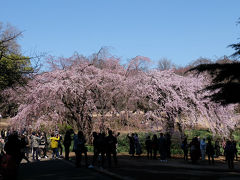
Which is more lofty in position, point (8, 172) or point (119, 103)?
point (119, 103)

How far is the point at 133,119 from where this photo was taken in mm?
28359

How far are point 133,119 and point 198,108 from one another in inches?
194

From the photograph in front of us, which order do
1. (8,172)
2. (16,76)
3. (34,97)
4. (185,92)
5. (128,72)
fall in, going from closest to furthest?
(8,172)
(16,76)
(34,97)
(185,92)
(128,72)

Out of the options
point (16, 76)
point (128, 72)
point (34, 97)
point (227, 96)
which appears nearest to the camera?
point (227, 96)

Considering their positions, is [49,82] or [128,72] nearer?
[49,82]

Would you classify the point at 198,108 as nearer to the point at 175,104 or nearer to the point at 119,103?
the point at 175,104

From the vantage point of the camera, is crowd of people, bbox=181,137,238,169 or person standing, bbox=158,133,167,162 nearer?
crowd of people, bbox=181,137,238,169

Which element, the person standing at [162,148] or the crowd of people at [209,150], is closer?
the crowd of people at [209,150]

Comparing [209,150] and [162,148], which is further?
[209,150]

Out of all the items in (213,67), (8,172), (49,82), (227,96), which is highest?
(49,82)

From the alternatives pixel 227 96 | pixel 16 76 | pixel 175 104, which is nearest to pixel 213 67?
pixel 227 96

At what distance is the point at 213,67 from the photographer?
1124 centimetres

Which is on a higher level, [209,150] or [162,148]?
[162,148]

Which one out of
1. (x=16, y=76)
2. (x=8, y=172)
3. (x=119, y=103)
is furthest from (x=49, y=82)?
(x=8, y=172)
